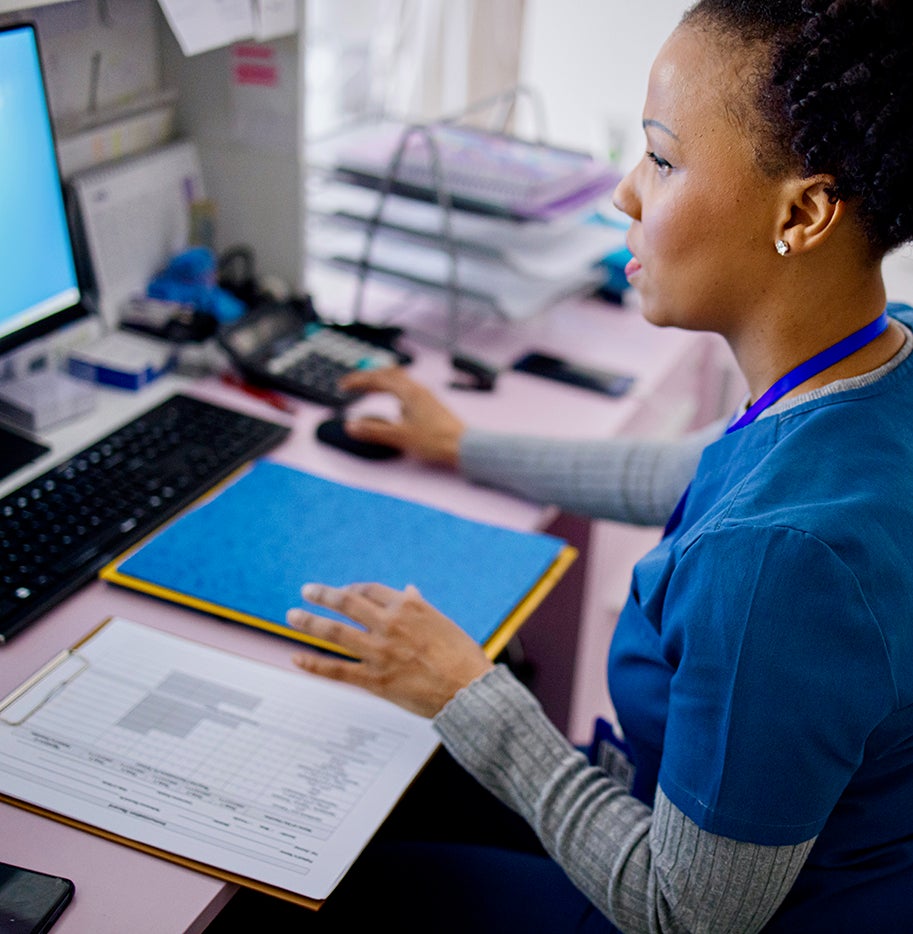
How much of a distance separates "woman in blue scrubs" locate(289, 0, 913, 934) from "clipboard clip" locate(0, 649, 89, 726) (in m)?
0.19

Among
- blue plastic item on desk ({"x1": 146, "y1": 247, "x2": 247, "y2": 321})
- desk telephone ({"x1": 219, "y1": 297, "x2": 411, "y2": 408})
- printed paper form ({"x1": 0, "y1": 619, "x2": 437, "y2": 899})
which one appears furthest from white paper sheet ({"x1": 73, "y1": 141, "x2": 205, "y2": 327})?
printed paper form ({"x1": 0, "y1": 619, "x2": 437, "y2": 899})

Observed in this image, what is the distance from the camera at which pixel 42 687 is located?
917mm

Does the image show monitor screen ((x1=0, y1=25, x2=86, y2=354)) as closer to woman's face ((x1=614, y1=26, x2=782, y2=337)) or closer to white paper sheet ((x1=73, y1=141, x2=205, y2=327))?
white paper sheet ((x1=73, y1=141, x2=205, y2=327))

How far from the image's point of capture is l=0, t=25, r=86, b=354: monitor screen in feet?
3.70

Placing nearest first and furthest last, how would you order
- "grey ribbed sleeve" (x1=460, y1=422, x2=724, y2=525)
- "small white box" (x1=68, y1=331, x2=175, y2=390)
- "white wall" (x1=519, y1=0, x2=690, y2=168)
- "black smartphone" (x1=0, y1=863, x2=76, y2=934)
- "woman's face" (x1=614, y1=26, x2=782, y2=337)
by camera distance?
Result: "black smartphone" (x1=0, y1=863, x2=76, y2=934) → "woman's face" (x1=614, y1=26, x2=782, y2=337) → "grey ribbed sleeve" (x1=460, y1=422, x2=724, y2=525) → "small white box" (x1=68, y1=331, x2=175, y2=390) → "white wall" (x1=519, y1=0, x2=690, y2=168)

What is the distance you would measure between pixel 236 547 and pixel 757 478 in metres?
0.54

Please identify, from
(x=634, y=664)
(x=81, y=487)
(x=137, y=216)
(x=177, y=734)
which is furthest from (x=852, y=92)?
(x=137, y=216)

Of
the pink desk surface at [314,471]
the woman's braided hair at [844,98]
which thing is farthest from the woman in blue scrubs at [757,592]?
the pink desk surface at [314,471]

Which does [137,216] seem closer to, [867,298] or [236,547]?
[236,547]

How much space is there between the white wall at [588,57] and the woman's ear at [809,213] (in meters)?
2.11

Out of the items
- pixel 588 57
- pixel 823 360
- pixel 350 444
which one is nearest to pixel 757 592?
pixel 823 360

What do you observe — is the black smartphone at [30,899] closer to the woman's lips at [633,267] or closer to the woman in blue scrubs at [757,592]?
the woman in blue scrubs at [757,592]

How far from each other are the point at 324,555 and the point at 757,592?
500 mm

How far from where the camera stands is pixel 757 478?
2.67ft
